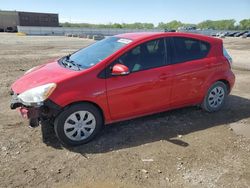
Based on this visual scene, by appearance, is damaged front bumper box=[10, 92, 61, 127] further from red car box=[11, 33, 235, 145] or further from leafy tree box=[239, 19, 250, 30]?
leafy tree box=[239, 19, 250, 30]

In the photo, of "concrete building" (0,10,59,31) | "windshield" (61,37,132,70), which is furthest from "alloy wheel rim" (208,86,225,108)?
"concrete building" (0,10,59,31)

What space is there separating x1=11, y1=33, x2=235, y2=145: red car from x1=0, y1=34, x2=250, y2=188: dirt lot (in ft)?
1.04

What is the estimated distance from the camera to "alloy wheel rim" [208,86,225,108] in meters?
6.10

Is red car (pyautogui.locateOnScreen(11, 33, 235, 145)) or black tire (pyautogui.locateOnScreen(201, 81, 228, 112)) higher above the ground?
red car (pyautogui.locateOnScreen(11, 33, 235, 145))

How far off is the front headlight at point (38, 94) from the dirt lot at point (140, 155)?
0.77 meters

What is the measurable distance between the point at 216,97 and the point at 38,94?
12.0 ft

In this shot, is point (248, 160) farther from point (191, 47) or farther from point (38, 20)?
point (38, 20)

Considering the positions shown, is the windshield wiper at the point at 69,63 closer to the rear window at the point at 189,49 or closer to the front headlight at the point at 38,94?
the front headlight at the point at 38,94

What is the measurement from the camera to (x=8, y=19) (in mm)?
84062

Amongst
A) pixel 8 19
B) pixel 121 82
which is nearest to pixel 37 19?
pixel 8 19

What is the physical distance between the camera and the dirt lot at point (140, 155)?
373 cm

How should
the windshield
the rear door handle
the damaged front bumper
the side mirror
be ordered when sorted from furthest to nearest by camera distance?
the rear door handle < the windshield < the side mirror < the damaged front bumper

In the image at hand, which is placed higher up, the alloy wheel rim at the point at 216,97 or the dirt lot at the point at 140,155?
the alloy wheel rim at the point at 216,97

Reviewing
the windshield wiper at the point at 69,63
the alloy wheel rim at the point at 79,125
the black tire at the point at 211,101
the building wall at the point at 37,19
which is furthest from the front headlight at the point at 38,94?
the building wall at the point at 37,19
